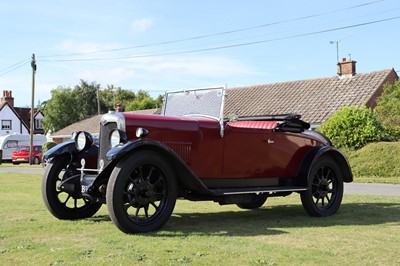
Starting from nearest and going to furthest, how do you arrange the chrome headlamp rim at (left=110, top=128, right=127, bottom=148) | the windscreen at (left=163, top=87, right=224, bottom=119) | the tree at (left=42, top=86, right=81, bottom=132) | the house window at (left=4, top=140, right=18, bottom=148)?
the chrome headlamp rim at (left=110, top=128, right=127, bottom=148)
the windscreen at (left=163, top=87, right=224, bottom=119)
the house window at (left=4, top=140, right=18, bottom=148)
the tree at (left=42, top=86, right=81, bottom=132)

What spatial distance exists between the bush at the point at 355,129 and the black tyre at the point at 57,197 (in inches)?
523

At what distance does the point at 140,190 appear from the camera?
5.80 metres

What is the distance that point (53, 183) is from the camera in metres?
6.92

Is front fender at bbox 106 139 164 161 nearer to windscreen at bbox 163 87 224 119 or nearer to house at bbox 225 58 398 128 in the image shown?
windscreen at bbox 163 87 224 119

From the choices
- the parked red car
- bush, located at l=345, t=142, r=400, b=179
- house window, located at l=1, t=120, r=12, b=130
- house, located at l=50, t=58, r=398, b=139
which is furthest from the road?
house window, located at l=1, t=120, r=12, b=130

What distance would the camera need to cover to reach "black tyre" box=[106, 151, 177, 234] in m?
5.51

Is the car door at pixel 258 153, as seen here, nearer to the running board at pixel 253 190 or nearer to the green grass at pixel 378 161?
the running board at pixel 253 190

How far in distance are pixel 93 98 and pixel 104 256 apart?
208ft

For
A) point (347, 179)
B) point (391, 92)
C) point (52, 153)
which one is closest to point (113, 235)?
point (52, 153)

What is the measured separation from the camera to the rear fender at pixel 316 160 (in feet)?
24.8

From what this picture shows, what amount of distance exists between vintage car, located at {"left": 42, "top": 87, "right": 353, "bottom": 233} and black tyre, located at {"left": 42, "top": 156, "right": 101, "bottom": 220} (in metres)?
0.01

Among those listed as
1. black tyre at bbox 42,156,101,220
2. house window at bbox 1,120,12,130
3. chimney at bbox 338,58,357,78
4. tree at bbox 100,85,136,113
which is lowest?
black tyre at bbox 42,156,101,220

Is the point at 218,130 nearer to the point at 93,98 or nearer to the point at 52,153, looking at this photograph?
the point at 52,153

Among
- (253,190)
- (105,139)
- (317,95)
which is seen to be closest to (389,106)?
(317,95)
